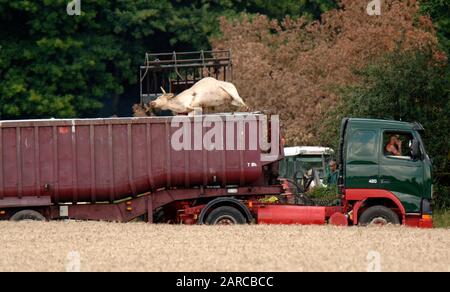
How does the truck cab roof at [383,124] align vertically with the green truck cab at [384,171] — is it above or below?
above

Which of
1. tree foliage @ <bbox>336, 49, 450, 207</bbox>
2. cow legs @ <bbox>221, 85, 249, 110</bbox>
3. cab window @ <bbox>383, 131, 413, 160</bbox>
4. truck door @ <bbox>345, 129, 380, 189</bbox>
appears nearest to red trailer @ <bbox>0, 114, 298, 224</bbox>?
truck door @ <bbox>345, 129, 380, 189</bbox>

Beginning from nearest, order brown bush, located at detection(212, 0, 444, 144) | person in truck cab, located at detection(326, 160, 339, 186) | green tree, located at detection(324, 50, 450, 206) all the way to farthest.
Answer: person in truck cab, located at detection(326, 160, 339, 186)
green tree, located at detection(324, 50, 450, 206)
brown bush, located at detection(212, 0, 444, 144)

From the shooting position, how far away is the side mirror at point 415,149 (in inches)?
1164

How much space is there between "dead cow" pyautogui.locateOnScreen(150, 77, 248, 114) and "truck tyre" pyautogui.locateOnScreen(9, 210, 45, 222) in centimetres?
518

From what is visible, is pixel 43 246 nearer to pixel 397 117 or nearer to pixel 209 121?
pixel 209 121

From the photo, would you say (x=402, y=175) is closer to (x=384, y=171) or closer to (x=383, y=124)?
(x=384, y=171)

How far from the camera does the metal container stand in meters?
30.8

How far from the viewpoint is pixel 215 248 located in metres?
24.9

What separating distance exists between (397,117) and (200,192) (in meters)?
8.12

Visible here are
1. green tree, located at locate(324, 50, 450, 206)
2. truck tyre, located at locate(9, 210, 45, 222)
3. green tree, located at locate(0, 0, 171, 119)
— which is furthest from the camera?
green tree, located at locate(0, 0, 171, 119)

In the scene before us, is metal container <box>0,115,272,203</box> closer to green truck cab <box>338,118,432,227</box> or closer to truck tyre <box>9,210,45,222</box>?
truck tyre <box>9,210,45,222</box>

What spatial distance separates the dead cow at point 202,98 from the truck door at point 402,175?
595cm

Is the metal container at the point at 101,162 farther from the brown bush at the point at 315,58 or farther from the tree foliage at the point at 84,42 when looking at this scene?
the tree foliage at the point at 84,42

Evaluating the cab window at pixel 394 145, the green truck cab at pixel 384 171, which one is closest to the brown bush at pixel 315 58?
the cab window at pixel 394 145
